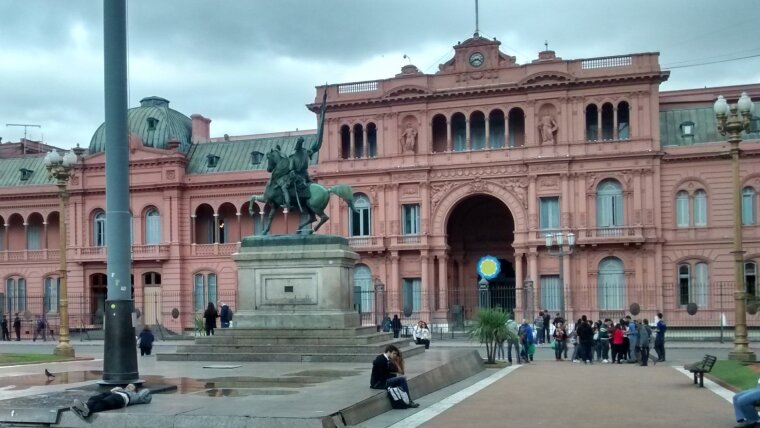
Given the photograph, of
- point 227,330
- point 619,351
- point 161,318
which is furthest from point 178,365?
point 161,318

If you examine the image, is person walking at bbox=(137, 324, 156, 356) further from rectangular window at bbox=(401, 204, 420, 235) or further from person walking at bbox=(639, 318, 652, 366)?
rectangular window at bbox=(401, 204, 420, 235)

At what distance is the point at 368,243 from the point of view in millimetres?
58469

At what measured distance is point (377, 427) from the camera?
47.3 feet

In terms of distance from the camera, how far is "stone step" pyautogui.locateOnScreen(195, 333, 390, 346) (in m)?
23.6

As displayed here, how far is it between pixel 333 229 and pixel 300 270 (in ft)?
111

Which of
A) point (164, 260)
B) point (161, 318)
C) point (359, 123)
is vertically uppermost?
point (359, 123)

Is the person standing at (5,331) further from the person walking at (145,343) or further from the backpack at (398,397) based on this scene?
the backpack at (398,397)

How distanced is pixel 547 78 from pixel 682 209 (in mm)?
10705

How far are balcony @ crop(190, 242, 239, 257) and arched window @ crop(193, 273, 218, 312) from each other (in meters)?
1.41

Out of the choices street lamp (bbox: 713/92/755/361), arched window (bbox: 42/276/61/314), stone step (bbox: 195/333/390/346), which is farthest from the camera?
arched window (bbox: 42/276/61/314)

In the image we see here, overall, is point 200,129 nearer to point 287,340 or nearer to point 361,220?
point 361,220

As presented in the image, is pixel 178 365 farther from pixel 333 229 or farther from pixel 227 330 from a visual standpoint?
pixel 333 229

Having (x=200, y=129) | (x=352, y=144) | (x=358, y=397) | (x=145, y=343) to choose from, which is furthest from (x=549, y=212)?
(x=358, y=397)

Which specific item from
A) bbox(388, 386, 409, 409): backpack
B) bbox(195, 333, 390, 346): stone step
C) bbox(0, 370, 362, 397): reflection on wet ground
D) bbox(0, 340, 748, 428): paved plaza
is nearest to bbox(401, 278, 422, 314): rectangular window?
bbox(195, 333, 390, 346): stone step
